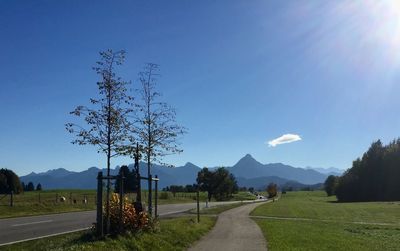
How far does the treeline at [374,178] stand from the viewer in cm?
10538

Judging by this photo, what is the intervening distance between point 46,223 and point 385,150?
9869 centimetres

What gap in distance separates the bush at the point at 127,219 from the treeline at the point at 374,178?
9399cm

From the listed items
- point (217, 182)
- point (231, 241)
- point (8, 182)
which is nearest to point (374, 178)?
point (217, 182)

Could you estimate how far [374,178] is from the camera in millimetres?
108062

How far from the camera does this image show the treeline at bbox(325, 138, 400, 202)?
105 meters

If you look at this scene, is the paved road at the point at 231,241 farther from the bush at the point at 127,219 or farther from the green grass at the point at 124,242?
the bush at the point at 127,219

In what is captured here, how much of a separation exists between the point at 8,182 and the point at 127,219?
6615 cm

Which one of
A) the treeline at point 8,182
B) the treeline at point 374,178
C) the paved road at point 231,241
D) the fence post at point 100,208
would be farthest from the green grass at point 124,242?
the treeline at point 374,178

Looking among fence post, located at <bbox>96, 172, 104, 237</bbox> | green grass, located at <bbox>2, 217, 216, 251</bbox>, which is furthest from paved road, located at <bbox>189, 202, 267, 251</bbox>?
fence post, located at <bbox>96, 172, 104, 237</bbox>

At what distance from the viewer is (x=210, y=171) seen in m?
113

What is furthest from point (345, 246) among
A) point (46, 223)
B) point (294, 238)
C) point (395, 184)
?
point (395, 184)

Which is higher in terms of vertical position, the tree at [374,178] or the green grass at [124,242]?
the tree at [374,178]

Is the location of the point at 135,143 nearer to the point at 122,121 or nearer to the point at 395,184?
the point at 122,121

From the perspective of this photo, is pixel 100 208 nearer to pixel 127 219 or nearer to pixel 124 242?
pixel 124 242
